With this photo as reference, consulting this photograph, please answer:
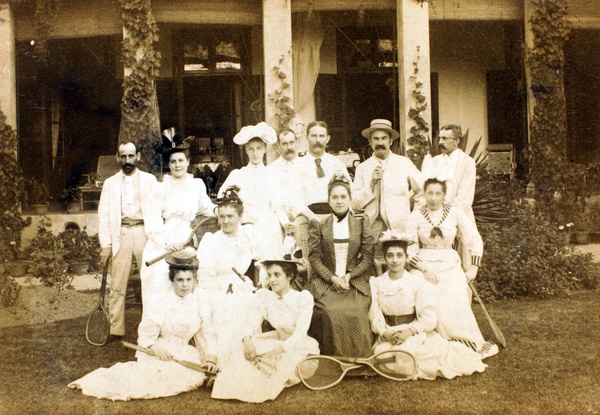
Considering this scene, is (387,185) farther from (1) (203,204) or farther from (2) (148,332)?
(2) (148,332)

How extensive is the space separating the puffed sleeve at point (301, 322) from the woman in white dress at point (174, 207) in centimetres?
129

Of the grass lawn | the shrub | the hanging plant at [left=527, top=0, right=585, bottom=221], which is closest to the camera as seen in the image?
the grass lawn

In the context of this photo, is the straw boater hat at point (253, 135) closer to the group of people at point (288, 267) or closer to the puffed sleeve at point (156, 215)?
the group of people at point (288, 267)

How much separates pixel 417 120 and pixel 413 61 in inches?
33.3

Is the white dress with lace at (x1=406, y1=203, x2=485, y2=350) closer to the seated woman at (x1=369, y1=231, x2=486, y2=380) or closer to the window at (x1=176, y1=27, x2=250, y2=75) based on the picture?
the seated woman at (x1=369, y1=231, x2=486, y2=380)

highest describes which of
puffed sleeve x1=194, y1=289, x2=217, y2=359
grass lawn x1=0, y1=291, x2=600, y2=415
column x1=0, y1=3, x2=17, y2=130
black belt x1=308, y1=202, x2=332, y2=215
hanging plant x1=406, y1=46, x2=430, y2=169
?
column x1=0, y1=3, x2=17, y2=130

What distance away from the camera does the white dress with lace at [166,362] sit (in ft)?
12.3

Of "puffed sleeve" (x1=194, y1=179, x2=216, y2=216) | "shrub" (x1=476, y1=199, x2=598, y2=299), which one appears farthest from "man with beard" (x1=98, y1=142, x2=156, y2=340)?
"shrub" (x1=476, y1=199, x2=598, y2=299)

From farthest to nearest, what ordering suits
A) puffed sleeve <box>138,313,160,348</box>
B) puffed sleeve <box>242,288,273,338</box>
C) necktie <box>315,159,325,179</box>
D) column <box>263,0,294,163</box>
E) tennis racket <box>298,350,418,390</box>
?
column <box>263,0,294,163</box>
necktie <box>315,159,325,179</box>
puffed sleeve <box>242,288,273,338</box>
puffed sleeve <box>138,313,160,348</box>
tennis racket <box>298,350,418,390</box>

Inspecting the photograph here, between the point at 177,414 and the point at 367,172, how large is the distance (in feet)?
8.89

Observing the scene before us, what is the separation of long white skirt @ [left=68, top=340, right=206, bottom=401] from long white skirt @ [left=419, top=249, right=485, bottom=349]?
186cm

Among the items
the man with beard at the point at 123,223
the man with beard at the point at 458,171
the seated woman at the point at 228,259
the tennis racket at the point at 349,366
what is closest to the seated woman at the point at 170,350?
the seated woman at the point at 228,259

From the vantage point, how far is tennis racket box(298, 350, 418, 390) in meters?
3.86

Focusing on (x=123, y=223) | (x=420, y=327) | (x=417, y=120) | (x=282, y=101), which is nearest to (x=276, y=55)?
(x=282, y=101)
